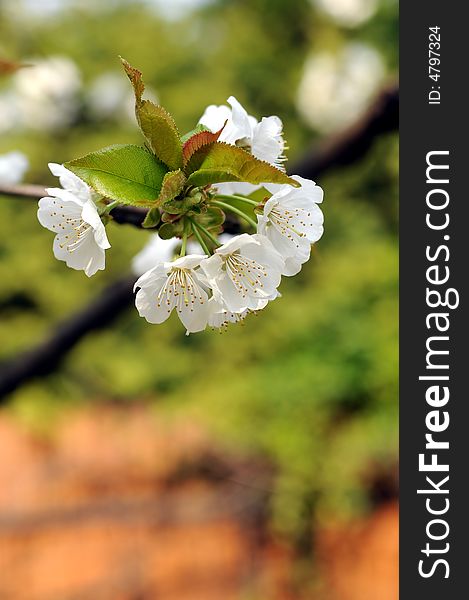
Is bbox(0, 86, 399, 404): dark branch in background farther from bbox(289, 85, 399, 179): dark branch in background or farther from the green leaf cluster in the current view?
the green leaf cluster

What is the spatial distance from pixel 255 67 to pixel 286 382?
1318mm

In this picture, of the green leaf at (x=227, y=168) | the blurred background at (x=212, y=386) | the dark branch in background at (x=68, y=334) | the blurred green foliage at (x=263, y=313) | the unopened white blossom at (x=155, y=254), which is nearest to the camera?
the green leaf at (x=227, y=168)

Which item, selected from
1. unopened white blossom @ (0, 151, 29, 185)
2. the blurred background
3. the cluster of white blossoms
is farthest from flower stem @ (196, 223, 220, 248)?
the blurred background

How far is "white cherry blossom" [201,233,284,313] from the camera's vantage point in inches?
16.0

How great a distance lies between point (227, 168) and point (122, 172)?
6cm

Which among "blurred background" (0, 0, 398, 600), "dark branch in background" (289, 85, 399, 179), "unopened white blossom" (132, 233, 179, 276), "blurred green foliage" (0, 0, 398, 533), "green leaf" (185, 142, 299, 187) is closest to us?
"green leaf" (185, 142, 299, 187)

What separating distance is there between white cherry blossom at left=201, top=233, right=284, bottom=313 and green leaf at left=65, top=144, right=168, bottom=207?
0.16ft

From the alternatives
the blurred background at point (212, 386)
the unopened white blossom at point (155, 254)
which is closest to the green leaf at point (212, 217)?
the unopened white blossom at point (155, 254)

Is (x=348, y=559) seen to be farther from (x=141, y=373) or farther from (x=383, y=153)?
(x=383, y=153)

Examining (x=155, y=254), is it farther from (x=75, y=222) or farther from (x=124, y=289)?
(x=124, y=289)

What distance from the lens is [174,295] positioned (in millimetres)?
435

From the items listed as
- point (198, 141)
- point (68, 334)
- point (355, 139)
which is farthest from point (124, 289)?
point (198, 141)

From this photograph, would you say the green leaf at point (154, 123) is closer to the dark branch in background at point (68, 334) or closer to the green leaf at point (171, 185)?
the green leaf at point (171, 185)

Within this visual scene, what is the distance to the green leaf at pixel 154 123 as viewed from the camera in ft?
1.27
